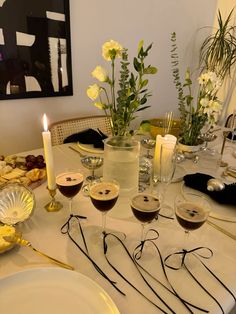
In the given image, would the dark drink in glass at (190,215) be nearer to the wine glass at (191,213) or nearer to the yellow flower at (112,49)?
the wine glass at (191,213)

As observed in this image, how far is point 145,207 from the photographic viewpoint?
2.44ft

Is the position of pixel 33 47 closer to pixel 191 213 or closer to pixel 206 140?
pixel 206 140

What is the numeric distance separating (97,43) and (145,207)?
67.1 inches

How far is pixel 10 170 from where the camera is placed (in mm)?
1148

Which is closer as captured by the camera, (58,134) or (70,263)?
(70,263)

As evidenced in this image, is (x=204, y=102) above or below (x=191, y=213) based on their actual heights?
above

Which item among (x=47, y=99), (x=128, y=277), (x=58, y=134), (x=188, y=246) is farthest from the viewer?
(x=47, y=99)

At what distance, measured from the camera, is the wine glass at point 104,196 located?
2.53 feet

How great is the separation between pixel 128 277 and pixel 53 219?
352mm

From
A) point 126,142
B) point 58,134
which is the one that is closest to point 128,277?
point 126,142

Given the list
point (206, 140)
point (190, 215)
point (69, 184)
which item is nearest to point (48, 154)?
point (69, 184)

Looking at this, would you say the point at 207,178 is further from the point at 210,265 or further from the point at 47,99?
the point at 47,99

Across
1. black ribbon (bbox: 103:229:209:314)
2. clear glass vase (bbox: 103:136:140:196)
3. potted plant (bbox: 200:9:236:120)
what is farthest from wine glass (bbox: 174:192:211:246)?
potted plant (bbox: 200:9:236:120)

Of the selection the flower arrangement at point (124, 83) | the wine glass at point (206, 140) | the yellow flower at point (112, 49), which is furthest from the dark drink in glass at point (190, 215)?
the wine glass at point (206, 140)
